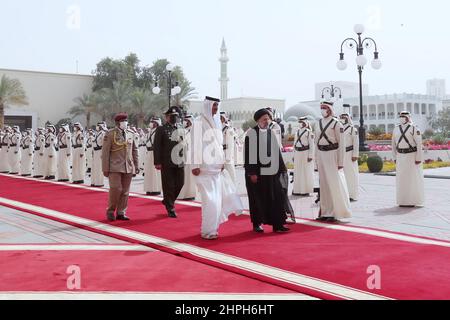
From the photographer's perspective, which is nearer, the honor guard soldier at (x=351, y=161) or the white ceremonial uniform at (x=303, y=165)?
the honor guard soldier at (x=351, y=161)

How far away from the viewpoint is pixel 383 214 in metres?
8.11

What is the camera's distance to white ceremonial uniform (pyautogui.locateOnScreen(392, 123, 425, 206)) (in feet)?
29.4

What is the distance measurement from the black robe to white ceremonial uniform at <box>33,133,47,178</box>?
39.3 ft

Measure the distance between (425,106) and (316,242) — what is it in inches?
3007

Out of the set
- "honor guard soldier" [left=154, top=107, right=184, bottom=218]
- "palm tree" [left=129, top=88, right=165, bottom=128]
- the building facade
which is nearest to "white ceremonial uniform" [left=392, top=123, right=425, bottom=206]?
"honor guard soldier" [left=154, top=107, right=184, bottom=218]

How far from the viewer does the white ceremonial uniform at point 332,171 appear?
738 cm

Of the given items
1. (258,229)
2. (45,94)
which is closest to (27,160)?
(258,229)

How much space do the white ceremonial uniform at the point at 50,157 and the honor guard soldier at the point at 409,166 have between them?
37.4ft

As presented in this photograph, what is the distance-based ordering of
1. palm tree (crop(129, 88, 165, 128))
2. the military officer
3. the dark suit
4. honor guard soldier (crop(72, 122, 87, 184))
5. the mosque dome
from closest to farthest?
1. the military officer
2. the dark suit
3. honor guard soldier (crop(72, 122, 87, 184))
4. palm tree (crop(129, 88, 165, 128))
5. the mosque dome

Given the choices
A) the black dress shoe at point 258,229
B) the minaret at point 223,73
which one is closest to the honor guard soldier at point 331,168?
the black dress shoe at point 258,229

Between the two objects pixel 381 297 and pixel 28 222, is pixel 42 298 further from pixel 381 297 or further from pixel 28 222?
pixel 28 222

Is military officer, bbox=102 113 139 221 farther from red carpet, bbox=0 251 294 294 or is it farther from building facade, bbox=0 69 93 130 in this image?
building facade, bbox=0 69 93 130

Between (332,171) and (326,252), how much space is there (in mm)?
2292

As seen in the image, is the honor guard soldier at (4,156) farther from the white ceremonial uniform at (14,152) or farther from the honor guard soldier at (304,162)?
the honor guard soldier at (304,162)
